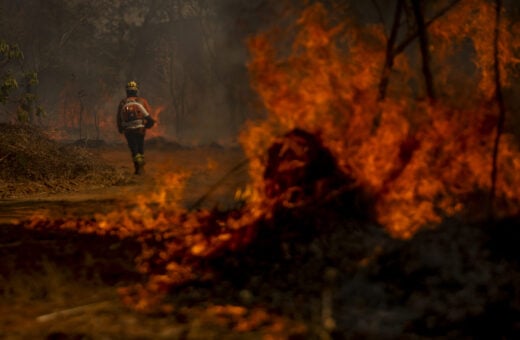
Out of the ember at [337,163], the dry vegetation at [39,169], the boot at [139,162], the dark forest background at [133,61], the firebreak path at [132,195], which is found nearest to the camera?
the ember at [337,163]

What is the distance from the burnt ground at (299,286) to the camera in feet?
10.8

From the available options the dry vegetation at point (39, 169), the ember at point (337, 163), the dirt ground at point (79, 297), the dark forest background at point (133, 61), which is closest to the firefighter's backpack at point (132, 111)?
the dry vegetation at point (39, 169)

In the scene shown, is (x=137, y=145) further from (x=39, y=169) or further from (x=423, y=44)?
(x=423, y=44)

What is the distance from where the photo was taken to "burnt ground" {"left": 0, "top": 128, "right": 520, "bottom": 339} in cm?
328

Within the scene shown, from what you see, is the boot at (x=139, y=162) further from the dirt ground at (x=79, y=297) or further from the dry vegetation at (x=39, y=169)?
the dirt ground at (x=79, y=297)

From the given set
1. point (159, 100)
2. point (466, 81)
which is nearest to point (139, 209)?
point (466, 81)

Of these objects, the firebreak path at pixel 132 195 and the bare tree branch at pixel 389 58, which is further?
the firebreak path at pixel 132 195

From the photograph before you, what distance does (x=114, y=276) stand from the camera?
4328 mm

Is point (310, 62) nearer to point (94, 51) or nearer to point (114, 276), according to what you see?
point (114, 276)

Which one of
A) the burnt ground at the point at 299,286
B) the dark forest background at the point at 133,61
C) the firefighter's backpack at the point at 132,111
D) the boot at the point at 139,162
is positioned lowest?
the burnt ground at the point at 299,286

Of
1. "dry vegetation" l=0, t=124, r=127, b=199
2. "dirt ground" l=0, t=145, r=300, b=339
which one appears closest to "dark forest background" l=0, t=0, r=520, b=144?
"dry vegetation" l=0, t=124, r=127, b=199

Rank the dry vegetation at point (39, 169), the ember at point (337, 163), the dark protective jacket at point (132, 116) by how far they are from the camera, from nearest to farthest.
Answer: the ember at point (337, 163) → the dry vegetation at point (39, 169) → the dark protective jacket at point (132, 116)

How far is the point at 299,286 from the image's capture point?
13.4 ft

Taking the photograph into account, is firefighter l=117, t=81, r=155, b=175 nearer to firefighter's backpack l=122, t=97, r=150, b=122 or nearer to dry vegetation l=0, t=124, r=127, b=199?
firefighter's backpack l=122, t=97, r=150, b=122
